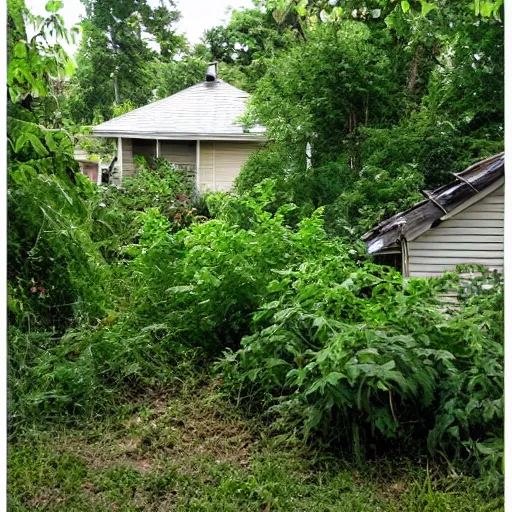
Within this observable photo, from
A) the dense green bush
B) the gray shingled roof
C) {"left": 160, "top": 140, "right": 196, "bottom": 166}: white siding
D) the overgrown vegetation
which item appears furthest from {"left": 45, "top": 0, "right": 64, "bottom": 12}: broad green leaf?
the dense green bush

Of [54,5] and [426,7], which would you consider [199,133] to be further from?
[426,7]

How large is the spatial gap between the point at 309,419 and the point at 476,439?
0.40 metres

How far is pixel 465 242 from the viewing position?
175cm

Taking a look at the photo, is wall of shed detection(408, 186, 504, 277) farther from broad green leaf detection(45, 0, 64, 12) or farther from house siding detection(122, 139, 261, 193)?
broad green leaf detection(45, 0, 64, 12)

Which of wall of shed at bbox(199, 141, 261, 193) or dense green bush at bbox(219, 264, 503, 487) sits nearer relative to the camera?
dense green bush at bbox(219, 264, 503, 487)

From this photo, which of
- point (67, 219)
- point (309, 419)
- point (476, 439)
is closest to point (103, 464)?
point (309, 419)

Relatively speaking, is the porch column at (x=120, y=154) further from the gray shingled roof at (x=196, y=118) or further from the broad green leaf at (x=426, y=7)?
the broad green leaf at (x=426, y=7)

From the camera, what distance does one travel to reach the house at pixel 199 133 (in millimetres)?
1856

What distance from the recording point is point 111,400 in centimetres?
181

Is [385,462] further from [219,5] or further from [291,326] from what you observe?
[219,5]

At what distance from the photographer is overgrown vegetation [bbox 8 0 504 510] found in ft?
5.43

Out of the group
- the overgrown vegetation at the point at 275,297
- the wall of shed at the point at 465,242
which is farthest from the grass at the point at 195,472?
the wall of shed at the point at 465,242

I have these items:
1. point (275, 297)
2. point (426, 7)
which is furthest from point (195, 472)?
point (426, 7)

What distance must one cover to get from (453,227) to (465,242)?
5cm
